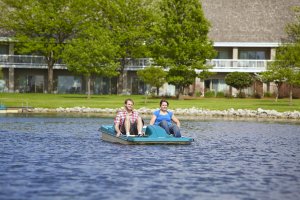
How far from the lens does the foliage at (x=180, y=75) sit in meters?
63.1

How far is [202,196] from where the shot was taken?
570 inches

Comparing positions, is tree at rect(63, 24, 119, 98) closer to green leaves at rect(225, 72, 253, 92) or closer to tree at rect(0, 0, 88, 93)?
tree at rect(0, 0, 88, 93)

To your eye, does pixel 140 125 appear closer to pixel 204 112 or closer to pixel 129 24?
pixel 204 112

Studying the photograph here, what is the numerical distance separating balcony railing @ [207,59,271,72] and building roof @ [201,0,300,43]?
259 cm

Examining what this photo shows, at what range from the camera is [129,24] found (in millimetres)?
72188

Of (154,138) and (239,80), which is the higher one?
(239,80)

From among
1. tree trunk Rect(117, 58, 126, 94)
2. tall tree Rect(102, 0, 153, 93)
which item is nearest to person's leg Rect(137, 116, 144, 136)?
tall tree Rect(102, 0, 153, 93)

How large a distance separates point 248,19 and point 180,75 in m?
16.4

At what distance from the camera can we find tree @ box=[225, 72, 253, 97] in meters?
67.6

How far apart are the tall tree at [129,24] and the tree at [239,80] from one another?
8.70 m

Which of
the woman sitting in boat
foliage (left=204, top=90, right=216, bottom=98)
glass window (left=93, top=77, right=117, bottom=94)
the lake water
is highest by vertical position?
glass window (left=93, top=77, right=117, bottom=94)

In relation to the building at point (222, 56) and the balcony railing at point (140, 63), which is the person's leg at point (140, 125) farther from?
the building at point (222, 56)

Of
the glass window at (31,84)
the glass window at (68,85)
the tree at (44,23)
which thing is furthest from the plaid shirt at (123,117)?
the glass window at (31,84)

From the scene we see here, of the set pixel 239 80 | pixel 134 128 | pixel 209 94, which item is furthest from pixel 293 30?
pixel 134 128
